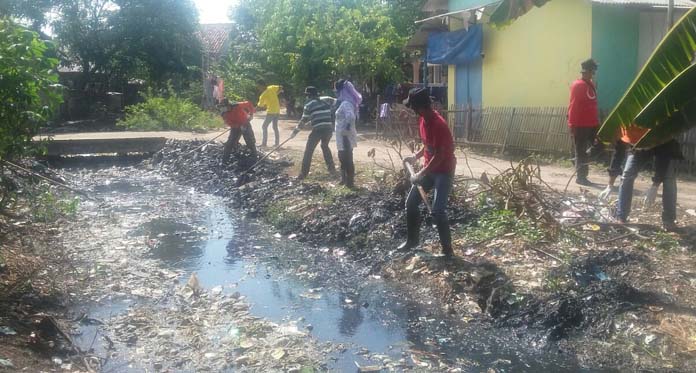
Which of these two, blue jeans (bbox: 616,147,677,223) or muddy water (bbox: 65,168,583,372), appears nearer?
muddy water (bbox: 65,168,583,372)

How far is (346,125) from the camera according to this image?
1116 centimetres

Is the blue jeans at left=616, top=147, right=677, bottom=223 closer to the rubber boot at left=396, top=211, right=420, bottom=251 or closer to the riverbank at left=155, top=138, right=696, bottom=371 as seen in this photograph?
the riverbank at left=155, top=138, right=696, bottom=371

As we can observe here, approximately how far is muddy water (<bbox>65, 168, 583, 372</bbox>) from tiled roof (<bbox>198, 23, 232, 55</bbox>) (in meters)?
30.2

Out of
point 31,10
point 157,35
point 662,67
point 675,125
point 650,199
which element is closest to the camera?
point 662,67

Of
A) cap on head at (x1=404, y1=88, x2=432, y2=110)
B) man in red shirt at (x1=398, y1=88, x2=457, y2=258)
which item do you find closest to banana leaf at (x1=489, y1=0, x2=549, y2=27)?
man in red shirt at (x1=398, y1=88, x2=457, y2=258)

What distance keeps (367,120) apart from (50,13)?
1365 cm

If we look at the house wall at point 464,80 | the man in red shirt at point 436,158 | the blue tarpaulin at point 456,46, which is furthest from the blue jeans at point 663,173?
the blue tarpaulin at point 456,46

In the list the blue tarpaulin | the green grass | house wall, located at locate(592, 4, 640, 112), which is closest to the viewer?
the green grass

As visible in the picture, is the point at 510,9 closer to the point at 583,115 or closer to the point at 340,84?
the point at 583,115

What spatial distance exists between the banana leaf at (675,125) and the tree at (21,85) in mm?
5629

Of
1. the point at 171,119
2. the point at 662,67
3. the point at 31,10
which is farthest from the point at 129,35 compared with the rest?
the point at 662,67

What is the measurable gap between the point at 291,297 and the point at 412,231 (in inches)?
61.3

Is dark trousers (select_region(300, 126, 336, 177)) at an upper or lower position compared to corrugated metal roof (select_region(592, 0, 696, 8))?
lower

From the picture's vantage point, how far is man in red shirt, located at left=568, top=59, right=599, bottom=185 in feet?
33.6
